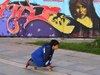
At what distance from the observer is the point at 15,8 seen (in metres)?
17.2

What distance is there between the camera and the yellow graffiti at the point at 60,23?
1684 centimetres

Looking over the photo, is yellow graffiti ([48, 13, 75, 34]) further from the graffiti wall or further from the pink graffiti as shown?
the pink graffiti

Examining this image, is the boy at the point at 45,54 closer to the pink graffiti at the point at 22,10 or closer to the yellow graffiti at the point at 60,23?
the yellow graffiti at the point at 60,23

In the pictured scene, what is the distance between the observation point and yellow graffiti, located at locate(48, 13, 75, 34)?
55.3 feet

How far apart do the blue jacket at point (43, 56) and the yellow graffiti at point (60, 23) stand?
10489mm

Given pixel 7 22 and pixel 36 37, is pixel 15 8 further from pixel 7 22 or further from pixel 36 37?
pixel 36 37

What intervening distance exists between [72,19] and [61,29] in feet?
4.10

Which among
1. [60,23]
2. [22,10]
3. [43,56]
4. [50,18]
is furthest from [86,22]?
[43,56]

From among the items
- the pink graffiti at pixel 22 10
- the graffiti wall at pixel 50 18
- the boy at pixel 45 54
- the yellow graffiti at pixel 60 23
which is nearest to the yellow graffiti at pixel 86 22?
the graffiti wall at pixel 50 18

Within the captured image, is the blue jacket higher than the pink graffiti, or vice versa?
the pink graffiti

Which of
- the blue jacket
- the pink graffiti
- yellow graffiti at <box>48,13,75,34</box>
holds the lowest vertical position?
the blue jacket

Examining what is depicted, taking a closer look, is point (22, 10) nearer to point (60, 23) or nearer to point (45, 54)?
point (60, 23)

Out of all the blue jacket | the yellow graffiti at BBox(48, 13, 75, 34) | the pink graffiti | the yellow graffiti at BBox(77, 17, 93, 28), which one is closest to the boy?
the blue jacket

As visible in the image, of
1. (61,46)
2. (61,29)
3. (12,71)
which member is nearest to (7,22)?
(61,29)
